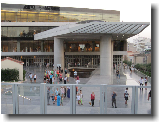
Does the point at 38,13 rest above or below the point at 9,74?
above

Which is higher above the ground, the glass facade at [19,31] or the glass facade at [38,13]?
the glass facade at [38,13]

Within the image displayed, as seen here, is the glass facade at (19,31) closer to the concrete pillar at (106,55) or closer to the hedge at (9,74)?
the concrete pillar at (106,55)

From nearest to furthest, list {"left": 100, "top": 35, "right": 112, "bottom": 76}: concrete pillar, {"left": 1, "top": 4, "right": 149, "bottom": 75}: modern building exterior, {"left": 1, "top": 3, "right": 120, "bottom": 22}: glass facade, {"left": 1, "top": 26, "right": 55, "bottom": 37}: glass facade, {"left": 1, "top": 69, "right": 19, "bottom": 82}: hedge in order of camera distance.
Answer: {"left": 1, "top": 69, "right": 19, "bottom": 82}: hedge → {"left": 100, "top": 35, "right": 112, "bottom": 76}: concrete pillar → {"left": 1, "top": 4, "right": 149, "bottom": 75}: modern building exterior → {"left": 1, "top": 26, "right": 55, "bottom": 37}: glass facade → {"left": 1, "top": 3, "right": 120, "bottom": 22}: glass facade

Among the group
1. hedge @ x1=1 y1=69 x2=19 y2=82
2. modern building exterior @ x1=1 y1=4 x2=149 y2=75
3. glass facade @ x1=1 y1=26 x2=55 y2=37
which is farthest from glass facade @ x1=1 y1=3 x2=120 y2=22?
hedge @ x1=1 y1=69 x2=19 y2=82

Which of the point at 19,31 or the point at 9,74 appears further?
the point at 19,31

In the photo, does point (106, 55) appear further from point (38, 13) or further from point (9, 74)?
point (38, 13)

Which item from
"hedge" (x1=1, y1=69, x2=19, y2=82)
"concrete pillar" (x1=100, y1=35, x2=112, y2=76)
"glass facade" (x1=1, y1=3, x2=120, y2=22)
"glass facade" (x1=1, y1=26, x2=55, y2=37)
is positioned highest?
"glass facade" (x1=1, y1=3, x2=120, y2=22)

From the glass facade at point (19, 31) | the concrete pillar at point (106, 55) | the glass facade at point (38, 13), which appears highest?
the glass facade at point (38, 13)

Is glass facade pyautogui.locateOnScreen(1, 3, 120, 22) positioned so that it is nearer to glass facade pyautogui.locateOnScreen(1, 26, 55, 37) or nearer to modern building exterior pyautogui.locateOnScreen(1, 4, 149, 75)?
modern building exterior pyautogui.locateOnScreen(1, 4, 149, 75)

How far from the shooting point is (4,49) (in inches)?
2084

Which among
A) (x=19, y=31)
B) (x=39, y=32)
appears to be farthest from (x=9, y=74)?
(x=19, y=31)


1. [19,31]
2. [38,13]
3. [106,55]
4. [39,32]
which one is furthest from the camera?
[38,13]

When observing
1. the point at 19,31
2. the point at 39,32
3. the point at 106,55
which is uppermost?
the point at 19,31

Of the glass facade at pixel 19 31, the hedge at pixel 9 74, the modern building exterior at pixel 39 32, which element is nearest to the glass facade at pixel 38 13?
the modern building exterior at pixel 39 32
